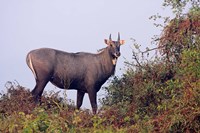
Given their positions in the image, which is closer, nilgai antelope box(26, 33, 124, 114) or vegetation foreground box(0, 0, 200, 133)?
vegetation foreground box(0, 0, 200, 133)

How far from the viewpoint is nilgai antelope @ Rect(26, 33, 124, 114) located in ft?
53.0

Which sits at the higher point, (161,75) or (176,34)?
(176,34)

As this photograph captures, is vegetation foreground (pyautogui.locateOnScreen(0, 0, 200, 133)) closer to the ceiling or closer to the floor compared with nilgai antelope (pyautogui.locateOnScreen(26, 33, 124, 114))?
closer to the floor

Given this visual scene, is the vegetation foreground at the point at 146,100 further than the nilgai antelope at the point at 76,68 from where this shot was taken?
No

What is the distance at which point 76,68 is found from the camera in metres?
17.1

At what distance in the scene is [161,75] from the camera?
13742 millimetres

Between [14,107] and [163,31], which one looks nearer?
[14,107]

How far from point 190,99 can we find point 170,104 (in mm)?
639

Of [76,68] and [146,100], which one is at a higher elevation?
[76,68]

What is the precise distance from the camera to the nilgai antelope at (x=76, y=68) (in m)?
16.2

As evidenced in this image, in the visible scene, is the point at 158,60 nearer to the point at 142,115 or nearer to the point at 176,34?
the point at 176,34

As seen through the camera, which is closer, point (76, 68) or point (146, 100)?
point (146, 100)

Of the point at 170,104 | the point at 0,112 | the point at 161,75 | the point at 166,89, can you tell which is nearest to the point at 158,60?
the point at 161,75

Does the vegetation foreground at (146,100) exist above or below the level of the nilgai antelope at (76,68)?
below
